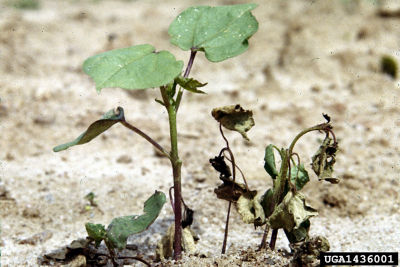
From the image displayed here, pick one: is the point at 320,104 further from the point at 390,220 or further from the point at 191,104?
the point at 390,220

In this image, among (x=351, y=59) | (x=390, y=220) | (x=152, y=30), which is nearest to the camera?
(x=390, y=220)

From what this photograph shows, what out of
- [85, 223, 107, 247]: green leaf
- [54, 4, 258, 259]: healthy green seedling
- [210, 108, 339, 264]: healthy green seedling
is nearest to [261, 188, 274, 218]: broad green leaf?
[210, 108, 339, 264]: healthy green seedling

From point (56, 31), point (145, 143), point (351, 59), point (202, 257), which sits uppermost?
point (56, 31)

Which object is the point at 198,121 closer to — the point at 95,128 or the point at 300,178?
the point at 300,178

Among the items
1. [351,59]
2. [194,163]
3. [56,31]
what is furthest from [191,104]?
[56,31]

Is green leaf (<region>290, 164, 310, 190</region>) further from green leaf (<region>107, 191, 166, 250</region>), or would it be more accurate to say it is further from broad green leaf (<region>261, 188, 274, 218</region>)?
green leaf (<region>107, 191, 166, 250</region>)

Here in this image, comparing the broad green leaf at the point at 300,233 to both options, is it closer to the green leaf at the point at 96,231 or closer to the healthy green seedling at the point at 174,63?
the healthy green seedling at the point at 174,63
